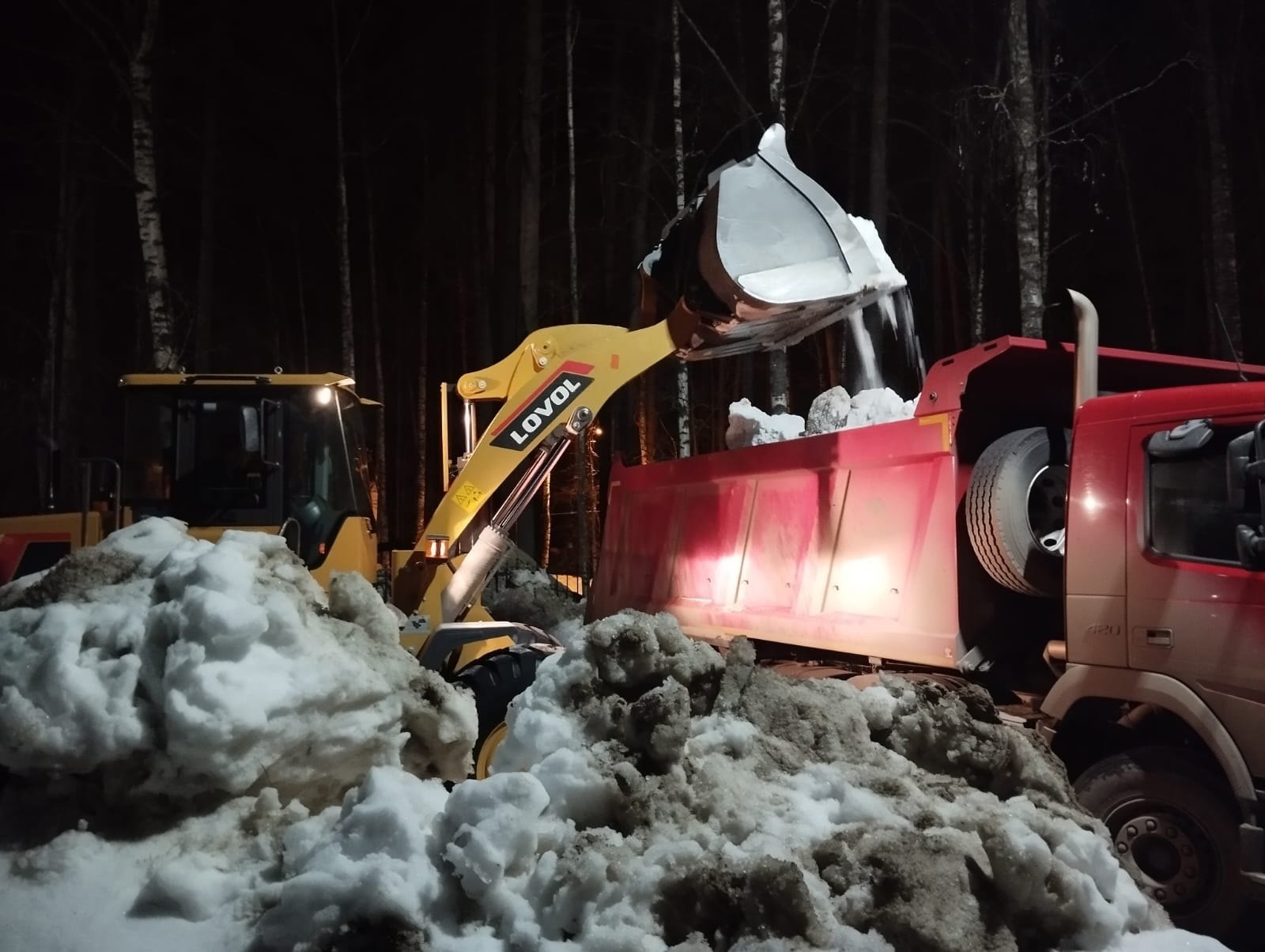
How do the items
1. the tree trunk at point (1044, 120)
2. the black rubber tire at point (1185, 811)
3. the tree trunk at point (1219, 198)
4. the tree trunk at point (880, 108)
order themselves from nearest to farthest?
the black rubber tire at point (1185, 811) < the tree trunk at point (1044, 120) < the tree trunk at point (1219, 198) < the tree trunk at point (880, 108)

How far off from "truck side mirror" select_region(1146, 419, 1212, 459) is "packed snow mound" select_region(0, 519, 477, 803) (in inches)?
139

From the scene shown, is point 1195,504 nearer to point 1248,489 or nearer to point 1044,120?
point 1248,489

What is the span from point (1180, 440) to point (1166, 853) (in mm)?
1938

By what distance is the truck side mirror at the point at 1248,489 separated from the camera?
417 centimetres

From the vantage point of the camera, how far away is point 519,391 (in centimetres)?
676

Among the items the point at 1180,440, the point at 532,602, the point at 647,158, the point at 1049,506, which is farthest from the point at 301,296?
the point at 1180,440

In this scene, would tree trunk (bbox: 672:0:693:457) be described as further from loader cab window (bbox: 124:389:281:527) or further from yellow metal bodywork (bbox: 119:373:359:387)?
loader cab window (bbox: 124:389:281:527)

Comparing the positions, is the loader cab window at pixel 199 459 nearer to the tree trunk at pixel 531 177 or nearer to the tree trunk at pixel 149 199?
the tree trunk at pixel 149 199

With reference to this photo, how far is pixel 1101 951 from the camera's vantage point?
3.37m

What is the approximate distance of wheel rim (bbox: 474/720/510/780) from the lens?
5.65m

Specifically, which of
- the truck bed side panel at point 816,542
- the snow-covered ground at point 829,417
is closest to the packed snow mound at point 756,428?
the snow-covered ground at point 829,417

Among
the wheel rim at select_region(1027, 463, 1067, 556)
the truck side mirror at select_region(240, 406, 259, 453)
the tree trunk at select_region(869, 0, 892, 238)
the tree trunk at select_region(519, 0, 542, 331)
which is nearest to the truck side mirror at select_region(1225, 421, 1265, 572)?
the wheel rim at select_region(1027, 463, 1067, 556)

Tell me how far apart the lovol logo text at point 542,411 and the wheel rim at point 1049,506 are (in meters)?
2.98

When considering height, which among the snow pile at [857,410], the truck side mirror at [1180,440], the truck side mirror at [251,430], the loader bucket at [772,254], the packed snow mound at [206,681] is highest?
the loader bucket at [772,254]
